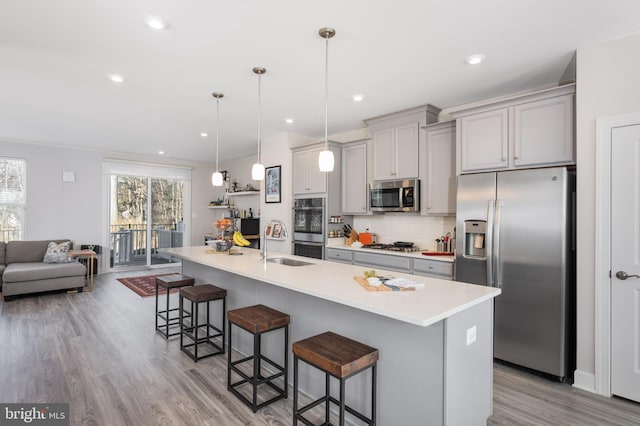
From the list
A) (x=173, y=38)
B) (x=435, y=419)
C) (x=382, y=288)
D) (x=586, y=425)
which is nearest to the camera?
(x=435, y=419)

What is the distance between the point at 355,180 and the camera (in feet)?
15.8

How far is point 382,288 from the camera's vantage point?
78.2 inches

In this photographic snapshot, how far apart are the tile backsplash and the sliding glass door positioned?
5144 millimetres

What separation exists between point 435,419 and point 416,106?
3.31 metres

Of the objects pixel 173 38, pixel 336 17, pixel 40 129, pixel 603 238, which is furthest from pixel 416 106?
pixel 40 129

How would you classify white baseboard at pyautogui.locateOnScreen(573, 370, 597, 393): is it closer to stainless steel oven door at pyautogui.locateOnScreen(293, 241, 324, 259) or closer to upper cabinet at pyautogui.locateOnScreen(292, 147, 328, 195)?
stainless steel oven door at pyautogui.locateOnScreen(293, 241, 324, 259)

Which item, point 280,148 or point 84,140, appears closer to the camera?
point 280,148

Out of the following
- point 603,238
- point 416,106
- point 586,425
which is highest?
point 416,106

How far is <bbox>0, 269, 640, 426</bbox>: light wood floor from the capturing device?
2.19 meters

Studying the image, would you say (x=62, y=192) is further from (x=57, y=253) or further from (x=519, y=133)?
(x=519, y=133)

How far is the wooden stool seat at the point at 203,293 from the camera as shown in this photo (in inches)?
120

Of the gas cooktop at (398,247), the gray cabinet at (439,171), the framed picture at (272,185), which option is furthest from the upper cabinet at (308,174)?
the gray cabinet at (439,171)

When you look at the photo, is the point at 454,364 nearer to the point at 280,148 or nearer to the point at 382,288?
the point at 382,288

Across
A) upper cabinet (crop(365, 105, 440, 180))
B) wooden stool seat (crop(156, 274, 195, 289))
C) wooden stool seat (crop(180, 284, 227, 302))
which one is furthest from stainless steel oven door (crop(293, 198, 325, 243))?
wooden stool seat (crop(180, 284, 227, 302))
